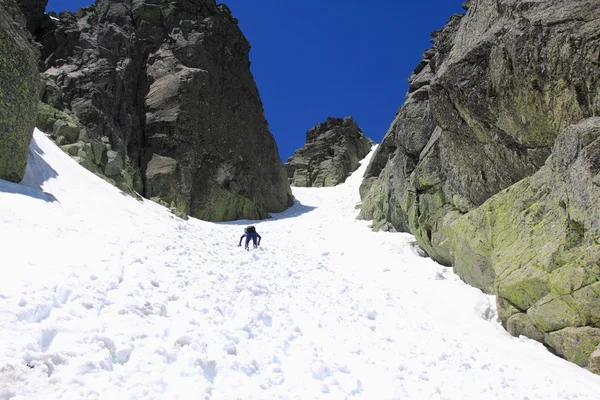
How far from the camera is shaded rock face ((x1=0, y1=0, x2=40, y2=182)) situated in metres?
16.9

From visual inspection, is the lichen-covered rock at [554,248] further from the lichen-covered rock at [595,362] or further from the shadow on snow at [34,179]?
the shadow on snow at [34,179]

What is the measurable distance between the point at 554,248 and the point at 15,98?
22828 mm

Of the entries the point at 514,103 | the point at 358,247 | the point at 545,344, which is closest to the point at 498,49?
the point at 514,103

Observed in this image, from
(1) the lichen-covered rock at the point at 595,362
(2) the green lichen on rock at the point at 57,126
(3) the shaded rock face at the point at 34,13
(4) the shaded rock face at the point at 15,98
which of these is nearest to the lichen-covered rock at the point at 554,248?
(1) the lichen-covered rock at the point at 595,362

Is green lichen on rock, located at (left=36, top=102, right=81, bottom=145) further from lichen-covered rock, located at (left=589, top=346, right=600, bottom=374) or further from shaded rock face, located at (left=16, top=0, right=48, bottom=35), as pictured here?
lichen-covered rock, located at (left=589, top=346, right=600, bottom=374)

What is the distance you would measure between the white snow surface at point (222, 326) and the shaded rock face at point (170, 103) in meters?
19.2

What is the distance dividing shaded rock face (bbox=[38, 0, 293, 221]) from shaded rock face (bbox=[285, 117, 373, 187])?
1098 inches

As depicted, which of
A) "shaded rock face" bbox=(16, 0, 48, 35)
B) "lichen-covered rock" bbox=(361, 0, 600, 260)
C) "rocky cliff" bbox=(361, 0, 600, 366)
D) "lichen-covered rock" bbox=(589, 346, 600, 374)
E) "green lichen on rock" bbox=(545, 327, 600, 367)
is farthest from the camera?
"shaded rock face" bbox=(16, 0, 48, 35)

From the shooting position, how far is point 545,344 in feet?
34.2

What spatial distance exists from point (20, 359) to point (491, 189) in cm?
1713

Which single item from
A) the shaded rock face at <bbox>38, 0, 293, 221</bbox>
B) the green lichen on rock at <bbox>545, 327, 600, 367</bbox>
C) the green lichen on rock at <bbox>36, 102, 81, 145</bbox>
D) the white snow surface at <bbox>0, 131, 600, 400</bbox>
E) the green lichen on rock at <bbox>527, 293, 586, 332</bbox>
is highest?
the shaded rock face at <bbox>38, 0, 293, 221</bbox>

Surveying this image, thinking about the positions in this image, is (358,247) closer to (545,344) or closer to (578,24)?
(545,344)

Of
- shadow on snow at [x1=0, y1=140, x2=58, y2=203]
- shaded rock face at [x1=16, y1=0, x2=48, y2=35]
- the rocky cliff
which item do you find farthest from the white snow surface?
shaded rock face at [x1=16, y1=0, x2=48, y2=35]

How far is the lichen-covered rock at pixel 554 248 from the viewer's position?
9.48m
